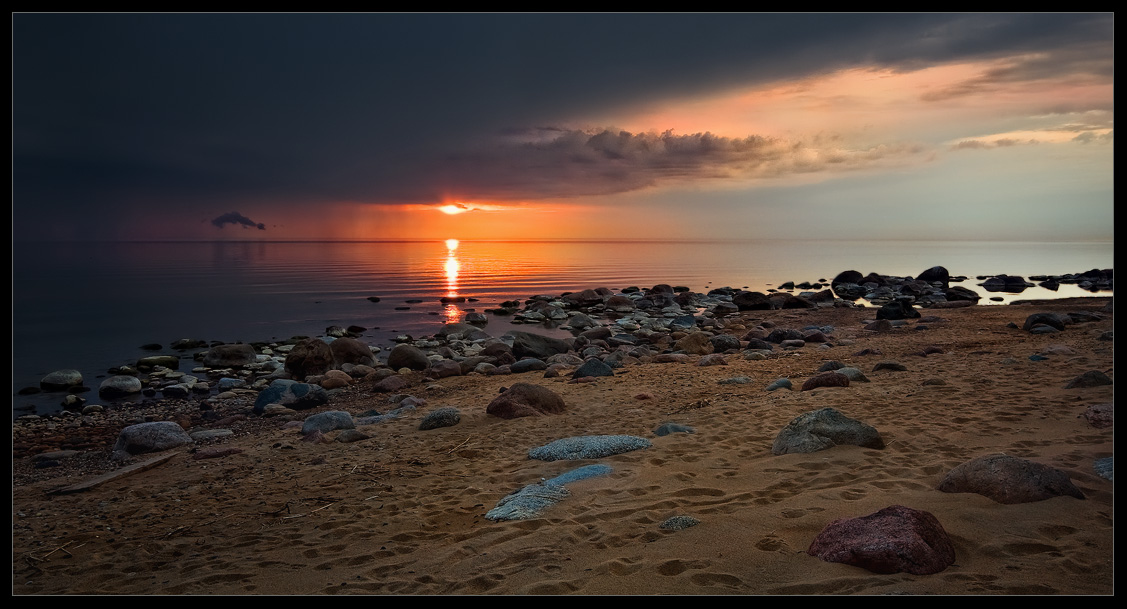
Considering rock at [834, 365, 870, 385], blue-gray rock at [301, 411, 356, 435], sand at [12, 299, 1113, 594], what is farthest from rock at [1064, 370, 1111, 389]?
blue-gray rock at [301, 411, 356, 435]

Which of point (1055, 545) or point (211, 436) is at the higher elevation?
point (1055, 545)

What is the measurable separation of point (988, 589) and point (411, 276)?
158 ft

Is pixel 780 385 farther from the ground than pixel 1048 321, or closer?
closer

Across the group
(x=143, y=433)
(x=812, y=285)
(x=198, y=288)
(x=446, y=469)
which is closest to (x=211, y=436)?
(x=143, y=433)

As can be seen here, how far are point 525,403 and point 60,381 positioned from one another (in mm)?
12093

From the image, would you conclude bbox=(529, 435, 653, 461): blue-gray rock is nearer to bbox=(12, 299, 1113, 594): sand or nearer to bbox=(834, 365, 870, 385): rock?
bbox=(12, 299, 1113, 594): sand

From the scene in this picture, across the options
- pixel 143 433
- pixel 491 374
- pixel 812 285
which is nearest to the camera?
pixel 143 433

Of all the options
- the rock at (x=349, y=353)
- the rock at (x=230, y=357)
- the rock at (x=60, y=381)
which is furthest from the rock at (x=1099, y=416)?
the rock at (x=60, y=381)

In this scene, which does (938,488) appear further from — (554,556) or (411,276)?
(411,276)

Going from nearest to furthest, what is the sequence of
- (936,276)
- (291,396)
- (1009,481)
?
(1009,481) → (291,396) → (936,276)

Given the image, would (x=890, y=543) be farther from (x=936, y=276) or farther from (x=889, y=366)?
(x=936, y=276)

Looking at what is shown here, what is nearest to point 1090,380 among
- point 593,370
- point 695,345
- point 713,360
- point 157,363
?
point 713,360

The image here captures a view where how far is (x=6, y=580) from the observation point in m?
2.87

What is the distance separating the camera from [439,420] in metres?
9.30
